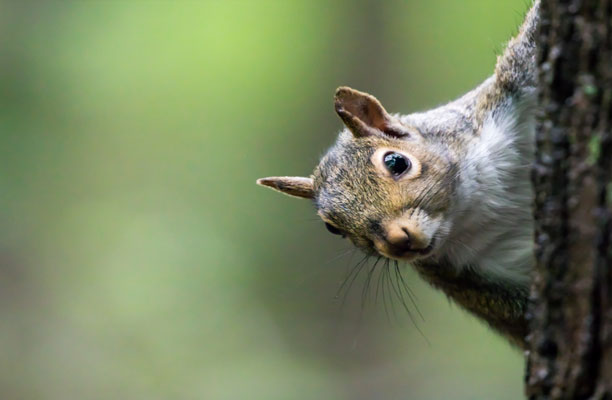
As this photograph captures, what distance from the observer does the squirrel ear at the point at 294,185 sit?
2.46 metres

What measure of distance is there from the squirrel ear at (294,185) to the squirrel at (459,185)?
0.30 ft

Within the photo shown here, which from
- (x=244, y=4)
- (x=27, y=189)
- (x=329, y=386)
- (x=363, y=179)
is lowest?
(x=329, y=386)

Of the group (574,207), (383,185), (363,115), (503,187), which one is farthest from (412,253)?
(574,207)

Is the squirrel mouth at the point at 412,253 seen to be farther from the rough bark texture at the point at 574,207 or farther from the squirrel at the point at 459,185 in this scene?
the rough bark texture at the point at 574,207

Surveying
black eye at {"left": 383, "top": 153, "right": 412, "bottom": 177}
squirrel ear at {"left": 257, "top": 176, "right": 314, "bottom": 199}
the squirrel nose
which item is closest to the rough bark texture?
the squirrel nose

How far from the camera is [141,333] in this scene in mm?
5996

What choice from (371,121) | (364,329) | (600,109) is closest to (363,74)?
(364,329)

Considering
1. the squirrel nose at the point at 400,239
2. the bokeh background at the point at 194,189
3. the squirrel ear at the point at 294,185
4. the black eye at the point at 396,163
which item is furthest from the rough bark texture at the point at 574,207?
the bokeh background at the point at 194,189

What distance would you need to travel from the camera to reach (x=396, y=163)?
217 cm

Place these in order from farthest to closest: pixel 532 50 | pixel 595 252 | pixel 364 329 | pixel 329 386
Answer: pixel 364 329 → pixel 329 386 → pixel 532 50 → pixel 595 252

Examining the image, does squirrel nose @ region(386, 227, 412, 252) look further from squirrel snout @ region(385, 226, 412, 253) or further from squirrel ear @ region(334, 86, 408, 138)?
squirrel ear @ region(334, 86, 408, 138)

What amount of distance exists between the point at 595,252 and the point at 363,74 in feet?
16.4

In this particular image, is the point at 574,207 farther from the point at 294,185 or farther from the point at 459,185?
the point at 294,185

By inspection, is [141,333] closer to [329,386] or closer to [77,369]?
[77,369]
